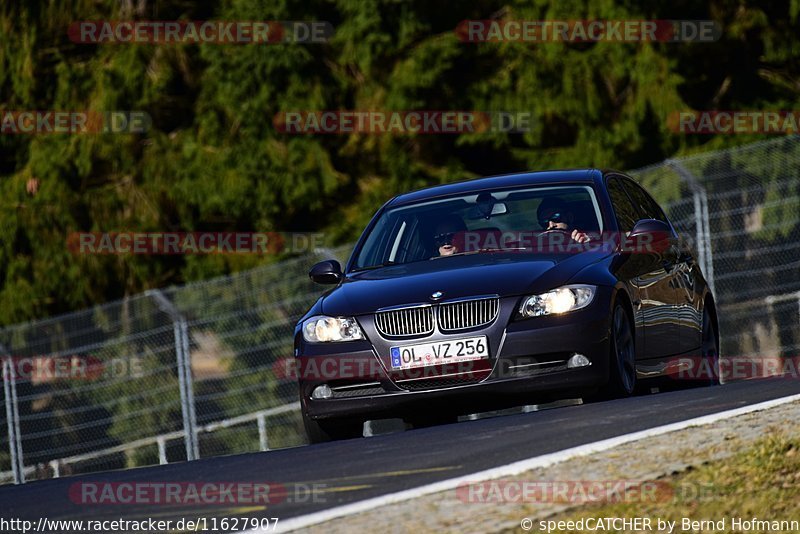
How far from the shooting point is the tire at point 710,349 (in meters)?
12.0

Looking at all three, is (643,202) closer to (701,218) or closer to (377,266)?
(377,266)

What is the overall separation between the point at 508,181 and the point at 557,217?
0.65 m

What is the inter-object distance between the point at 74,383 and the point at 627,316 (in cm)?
894

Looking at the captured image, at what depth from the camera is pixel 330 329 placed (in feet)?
32.3

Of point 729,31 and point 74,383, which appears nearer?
point 74,383

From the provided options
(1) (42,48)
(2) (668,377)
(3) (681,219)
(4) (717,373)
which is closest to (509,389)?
(2) (668,377)

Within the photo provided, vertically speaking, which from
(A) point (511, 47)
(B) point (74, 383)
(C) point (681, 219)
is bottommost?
(B) point (74, 383)

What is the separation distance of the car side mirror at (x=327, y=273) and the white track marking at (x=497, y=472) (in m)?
3.66

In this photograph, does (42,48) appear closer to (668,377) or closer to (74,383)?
(74,383)

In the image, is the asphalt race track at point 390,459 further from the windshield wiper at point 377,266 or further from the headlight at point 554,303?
the windshield wiper at point 377,266

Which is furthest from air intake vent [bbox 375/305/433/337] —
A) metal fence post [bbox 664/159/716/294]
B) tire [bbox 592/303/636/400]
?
metal fence post [bbox 664/159/716/294]

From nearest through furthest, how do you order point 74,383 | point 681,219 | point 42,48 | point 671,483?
point 671,483, point 681,219, point 74,383, point 42,48

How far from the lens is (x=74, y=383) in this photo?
1758cm

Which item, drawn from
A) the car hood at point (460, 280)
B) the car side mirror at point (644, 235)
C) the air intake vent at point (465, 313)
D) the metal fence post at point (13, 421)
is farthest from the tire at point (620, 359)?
the metal fence post at point (13, 421)
